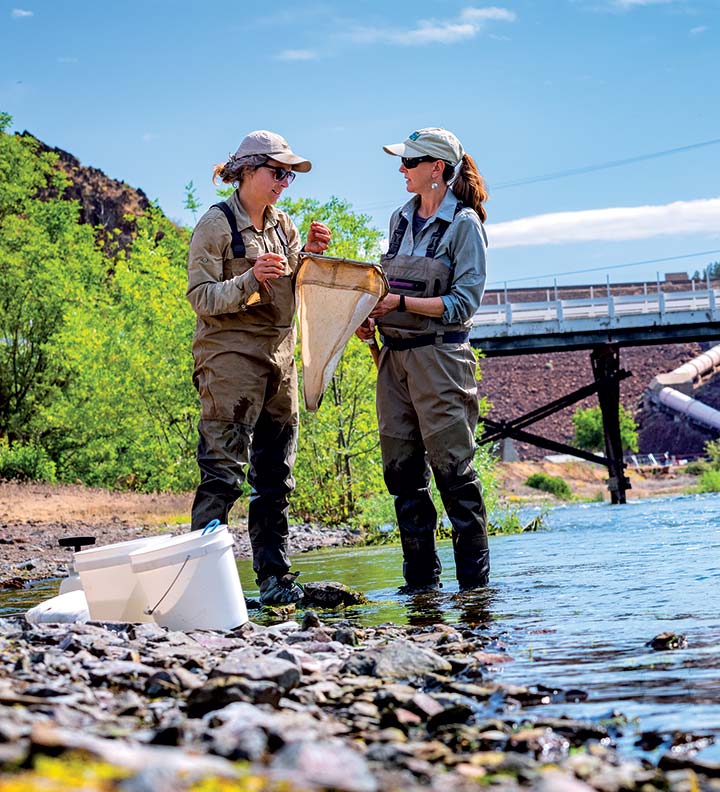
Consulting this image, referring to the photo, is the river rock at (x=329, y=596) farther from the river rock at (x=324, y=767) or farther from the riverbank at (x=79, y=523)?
the river rock at (x=324, y=767)

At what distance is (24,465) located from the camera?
25.4 m

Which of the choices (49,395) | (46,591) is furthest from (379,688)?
(49,395)

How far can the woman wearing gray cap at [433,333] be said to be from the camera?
5621mm

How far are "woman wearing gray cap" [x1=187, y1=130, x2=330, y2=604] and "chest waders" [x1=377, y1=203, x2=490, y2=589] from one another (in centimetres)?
47

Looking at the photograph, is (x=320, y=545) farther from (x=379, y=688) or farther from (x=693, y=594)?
(x=379, y=688)

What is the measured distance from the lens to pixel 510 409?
70.4 m

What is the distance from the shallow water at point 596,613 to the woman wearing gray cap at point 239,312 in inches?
35.9

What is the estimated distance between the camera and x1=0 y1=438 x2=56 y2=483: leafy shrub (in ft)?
82.5

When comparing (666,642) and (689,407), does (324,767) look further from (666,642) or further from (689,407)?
(689,407)

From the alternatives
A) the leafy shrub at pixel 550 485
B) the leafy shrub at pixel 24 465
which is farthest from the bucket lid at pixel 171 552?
the leafy shrub at pixel 550 485

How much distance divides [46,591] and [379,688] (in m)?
4.88

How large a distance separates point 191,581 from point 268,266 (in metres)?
1.43

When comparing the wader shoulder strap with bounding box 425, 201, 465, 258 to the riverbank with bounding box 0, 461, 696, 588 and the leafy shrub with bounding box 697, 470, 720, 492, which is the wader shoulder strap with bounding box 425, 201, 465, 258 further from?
the leafy shrub with bounding box 697, 470, 720, 492

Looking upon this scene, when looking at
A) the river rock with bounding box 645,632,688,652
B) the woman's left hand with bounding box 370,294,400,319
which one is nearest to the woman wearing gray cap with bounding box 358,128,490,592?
the woman's left hand with bounding box 370,294,400,319
